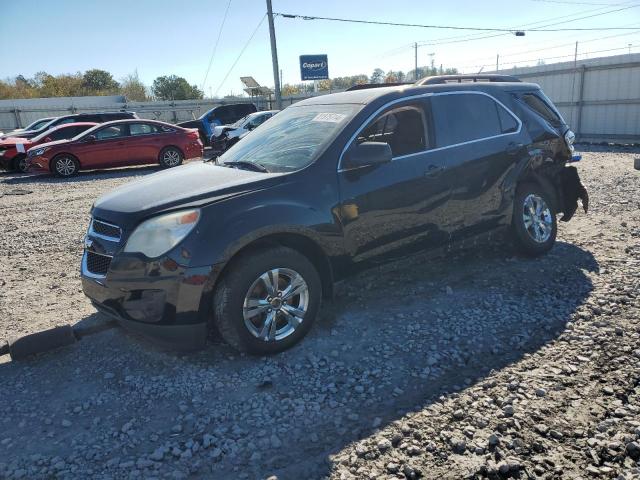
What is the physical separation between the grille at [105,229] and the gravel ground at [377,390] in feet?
3.19

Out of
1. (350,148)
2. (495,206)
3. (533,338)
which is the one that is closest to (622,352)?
(533,338)

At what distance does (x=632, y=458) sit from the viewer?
2.61 meters

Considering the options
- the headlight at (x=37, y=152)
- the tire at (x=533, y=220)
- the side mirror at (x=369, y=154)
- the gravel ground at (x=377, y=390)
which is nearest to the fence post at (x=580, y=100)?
the tire at (x=533, y=220)

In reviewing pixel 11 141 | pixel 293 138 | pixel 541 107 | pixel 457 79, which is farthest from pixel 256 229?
pixel 11 141

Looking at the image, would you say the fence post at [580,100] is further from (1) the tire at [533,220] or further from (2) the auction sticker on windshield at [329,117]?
(2) the auction sticker on windshield at [329,117]

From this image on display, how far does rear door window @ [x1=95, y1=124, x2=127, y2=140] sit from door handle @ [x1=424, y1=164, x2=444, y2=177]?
1290 cm

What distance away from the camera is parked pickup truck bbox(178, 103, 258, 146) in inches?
871

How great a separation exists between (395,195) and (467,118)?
4.37 ft

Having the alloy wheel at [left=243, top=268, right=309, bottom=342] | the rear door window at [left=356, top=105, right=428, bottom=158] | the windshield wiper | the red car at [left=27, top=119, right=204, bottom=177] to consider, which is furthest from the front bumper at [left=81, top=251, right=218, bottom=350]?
the red car at [left=27, top=119, right=204, bottom=177]

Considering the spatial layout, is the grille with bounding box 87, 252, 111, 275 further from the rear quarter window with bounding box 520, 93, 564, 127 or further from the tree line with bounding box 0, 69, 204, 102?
the tree line with bounding box 0, 69, 204, 102

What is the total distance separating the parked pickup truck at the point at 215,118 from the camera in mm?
22125

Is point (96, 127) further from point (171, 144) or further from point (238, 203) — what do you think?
point (238, 203)

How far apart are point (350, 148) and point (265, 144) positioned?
971 millimetres

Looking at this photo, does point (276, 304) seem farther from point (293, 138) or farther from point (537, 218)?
point (537, 218)
